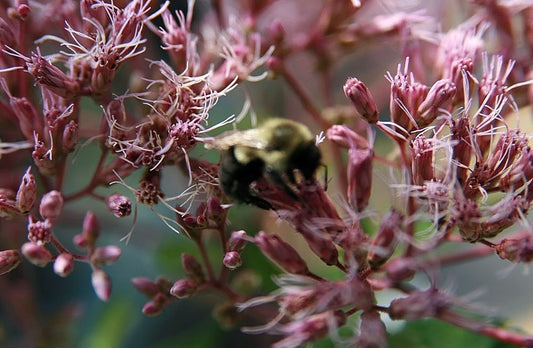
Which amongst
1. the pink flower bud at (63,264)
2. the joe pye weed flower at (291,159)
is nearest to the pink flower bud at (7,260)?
the joe pye weed flower at (291,159)

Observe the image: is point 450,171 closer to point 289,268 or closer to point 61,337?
point 289,268

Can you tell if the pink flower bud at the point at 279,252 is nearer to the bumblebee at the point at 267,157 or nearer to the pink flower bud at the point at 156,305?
the bumblebee at the point at 267,157

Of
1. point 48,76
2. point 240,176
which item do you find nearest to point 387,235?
point 240,176

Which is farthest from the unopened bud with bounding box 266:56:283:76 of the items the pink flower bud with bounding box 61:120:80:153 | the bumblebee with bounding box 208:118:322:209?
the pink flower bud with bounding box 61:120:80:153

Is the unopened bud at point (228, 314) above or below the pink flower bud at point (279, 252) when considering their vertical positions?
below

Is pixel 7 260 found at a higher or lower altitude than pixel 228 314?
higher

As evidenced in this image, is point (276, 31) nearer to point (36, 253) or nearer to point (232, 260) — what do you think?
point (232, 260)
